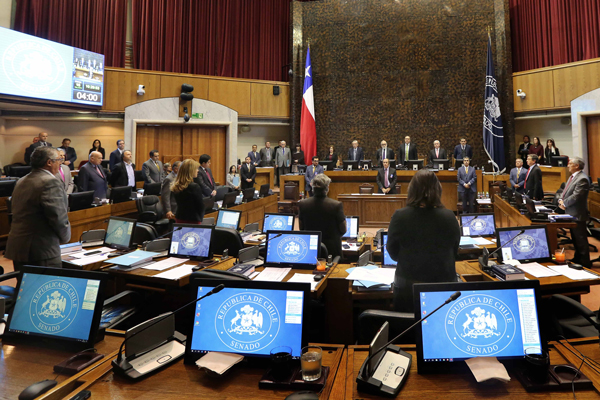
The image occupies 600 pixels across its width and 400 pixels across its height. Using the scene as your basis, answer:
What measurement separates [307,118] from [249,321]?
9584 mm

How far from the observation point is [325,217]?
3391mm

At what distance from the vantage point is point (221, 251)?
11.2ft

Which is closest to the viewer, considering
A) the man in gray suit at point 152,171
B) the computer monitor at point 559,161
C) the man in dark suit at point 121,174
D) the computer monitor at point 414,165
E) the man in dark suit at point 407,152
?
the man in dark suit at point 121,174

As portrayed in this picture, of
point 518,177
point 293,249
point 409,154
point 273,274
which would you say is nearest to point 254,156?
point 409,154

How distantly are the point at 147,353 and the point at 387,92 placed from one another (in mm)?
10870

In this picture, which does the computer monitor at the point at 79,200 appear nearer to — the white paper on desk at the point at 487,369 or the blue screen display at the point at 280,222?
the blue screen display at the point at 280,222

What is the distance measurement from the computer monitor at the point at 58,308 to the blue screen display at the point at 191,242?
4.75 ft

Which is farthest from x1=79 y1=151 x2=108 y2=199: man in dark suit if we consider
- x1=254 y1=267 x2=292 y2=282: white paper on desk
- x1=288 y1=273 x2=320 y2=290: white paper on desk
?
x1=288 y1=273 x2=320 y2=290: white paper on desk

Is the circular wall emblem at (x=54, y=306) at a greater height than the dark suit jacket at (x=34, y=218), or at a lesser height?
lesser

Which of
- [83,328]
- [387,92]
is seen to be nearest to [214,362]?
[83,328]

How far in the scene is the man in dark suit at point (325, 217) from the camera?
3387mm

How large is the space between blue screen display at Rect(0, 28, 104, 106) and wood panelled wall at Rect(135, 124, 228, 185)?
1515 mm

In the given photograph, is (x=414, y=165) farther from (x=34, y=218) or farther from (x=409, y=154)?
(x=34, y=218)

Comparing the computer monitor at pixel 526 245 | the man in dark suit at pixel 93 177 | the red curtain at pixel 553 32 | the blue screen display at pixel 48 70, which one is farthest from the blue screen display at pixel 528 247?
the red curtain at pixel 553 32
